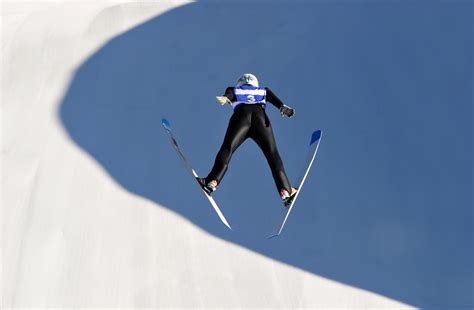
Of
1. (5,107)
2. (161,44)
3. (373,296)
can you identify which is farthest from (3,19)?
(373,296)

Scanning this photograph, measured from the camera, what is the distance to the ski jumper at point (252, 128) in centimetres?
655

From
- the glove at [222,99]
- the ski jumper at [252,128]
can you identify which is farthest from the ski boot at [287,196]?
the glove at [222,99]

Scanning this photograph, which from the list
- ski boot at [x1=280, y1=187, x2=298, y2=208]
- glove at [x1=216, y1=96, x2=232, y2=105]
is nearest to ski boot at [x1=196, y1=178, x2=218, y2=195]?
ski boot at [x1=280, y1=187, x2=298, y2=208]

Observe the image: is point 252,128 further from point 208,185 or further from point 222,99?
point 208,185

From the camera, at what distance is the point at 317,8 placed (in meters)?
9.59

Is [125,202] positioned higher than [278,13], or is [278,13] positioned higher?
[278,13]

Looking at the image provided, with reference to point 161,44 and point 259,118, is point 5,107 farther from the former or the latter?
point 259,118

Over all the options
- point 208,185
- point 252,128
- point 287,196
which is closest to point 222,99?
point 252,128

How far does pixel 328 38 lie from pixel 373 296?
3261mm

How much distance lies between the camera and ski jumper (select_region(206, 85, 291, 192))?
6.55 meters

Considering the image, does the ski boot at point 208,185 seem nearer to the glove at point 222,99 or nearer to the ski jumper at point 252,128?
the ski jumper at point 252,128

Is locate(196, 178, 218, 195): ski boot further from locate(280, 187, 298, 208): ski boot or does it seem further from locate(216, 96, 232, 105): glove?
locate(216, 96, 232, 105): glove

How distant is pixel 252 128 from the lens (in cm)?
670

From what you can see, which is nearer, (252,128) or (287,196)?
(287,196)
